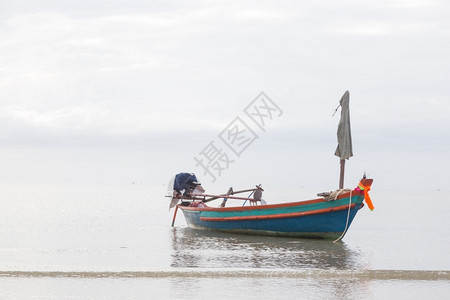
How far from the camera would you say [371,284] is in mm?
14086

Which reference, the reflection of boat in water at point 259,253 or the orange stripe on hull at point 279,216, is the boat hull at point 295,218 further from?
the reflection of boat in water at point 259,253

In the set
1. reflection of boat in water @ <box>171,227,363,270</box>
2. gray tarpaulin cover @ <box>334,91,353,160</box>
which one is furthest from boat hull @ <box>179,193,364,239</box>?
gray tarpaulin cover @ <box>334,91,353,160</box>

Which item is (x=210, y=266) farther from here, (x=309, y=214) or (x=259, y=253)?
(x=309, y=214)

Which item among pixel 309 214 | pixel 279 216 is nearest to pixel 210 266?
pixel 309 214

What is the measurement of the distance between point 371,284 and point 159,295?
16.2 ft

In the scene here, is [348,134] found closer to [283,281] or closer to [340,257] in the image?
[340,257]

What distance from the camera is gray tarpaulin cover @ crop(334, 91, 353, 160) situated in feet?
77.9

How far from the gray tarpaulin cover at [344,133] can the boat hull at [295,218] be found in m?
1.90

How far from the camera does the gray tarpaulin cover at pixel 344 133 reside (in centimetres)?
2375

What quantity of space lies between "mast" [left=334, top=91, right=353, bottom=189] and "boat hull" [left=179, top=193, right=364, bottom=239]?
1026 mm

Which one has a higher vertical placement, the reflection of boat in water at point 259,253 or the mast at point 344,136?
the mast at point 344,136

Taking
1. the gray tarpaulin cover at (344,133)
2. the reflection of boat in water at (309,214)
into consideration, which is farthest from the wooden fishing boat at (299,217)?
the gray tarpaulin cover at (344,133)

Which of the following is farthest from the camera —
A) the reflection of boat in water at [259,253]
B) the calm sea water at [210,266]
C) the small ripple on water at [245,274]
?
the reflection of boat in water at [259,253]

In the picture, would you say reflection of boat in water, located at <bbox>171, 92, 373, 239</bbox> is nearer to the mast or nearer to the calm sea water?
the mast
